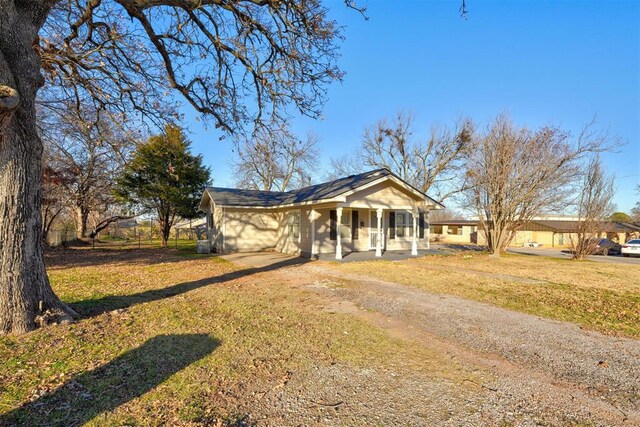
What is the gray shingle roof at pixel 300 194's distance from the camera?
1473cm

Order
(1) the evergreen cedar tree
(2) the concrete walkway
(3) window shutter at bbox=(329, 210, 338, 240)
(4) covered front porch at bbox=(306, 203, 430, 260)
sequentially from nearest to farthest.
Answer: (2) the concrete walkway
(4) covered front porch at bbox=(306, 203, 430, 260)
(3) window shutter at bbox=(329, 210, 338, 240)
(1) the evergreen cedar tree

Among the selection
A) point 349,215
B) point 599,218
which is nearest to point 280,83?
point 349,215

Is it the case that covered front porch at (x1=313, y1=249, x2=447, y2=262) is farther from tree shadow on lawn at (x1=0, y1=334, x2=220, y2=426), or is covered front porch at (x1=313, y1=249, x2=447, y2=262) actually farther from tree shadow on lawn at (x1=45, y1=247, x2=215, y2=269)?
tree shadow on lawn at (x1=0, y1=334, x2=220, y2=426)

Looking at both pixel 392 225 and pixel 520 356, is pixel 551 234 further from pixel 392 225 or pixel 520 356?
pixel 520 356

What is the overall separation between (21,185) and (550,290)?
36.4 feet

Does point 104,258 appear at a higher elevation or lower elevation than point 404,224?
lower

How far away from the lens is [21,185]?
4.55 meters

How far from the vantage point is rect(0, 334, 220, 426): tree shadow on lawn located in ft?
8.87

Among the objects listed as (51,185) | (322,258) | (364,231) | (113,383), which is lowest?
(113,383)

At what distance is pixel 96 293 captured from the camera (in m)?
7.29

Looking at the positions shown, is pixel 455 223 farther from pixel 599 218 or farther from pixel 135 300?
pixel 135 300

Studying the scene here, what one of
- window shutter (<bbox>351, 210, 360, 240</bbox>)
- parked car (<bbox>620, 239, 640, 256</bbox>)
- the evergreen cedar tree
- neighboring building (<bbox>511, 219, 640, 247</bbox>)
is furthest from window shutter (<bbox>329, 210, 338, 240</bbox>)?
neighboring building (<bbox>511, 219, 640, 247</bbox>)

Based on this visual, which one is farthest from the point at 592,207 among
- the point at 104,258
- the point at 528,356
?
the point at 104,258

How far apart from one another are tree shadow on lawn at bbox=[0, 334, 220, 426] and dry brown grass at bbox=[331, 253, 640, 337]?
20.3 feet
